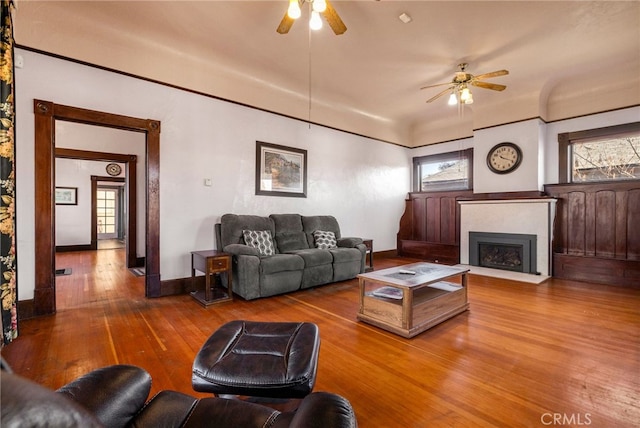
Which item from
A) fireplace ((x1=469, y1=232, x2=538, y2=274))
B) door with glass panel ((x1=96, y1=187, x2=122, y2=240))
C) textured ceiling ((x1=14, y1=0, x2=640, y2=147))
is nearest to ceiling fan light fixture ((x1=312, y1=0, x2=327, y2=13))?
textured ceiling ((x1=14, y1=0, x2=640, y2=147))

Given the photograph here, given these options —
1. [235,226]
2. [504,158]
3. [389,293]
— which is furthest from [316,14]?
[504,158]

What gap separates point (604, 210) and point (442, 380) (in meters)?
4.63

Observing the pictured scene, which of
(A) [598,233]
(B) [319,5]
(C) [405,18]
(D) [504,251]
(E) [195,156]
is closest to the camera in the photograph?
(B) [319,5]

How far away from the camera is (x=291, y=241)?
171 inches

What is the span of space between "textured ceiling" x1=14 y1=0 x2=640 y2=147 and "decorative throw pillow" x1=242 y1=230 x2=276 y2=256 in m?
1.97

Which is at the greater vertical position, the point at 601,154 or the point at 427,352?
the point at 601,154

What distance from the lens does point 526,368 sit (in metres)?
1.94

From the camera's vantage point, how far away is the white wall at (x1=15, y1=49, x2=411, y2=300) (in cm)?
281

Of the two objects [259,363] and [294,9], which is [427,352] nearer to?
[259,363]

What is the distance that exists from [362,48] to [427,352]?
11.3ft

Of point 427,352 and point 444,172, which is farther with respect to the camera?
point 444,172

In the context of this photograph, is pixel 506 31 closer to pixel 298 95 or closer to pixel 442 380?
pixel 298 95

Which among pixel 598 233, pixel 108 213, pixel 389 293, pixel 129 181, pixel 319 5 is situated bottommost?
pixel 389 293

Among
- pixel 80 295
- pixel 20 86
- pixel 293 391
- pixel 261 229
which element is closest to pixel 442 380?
pixel 293 391
